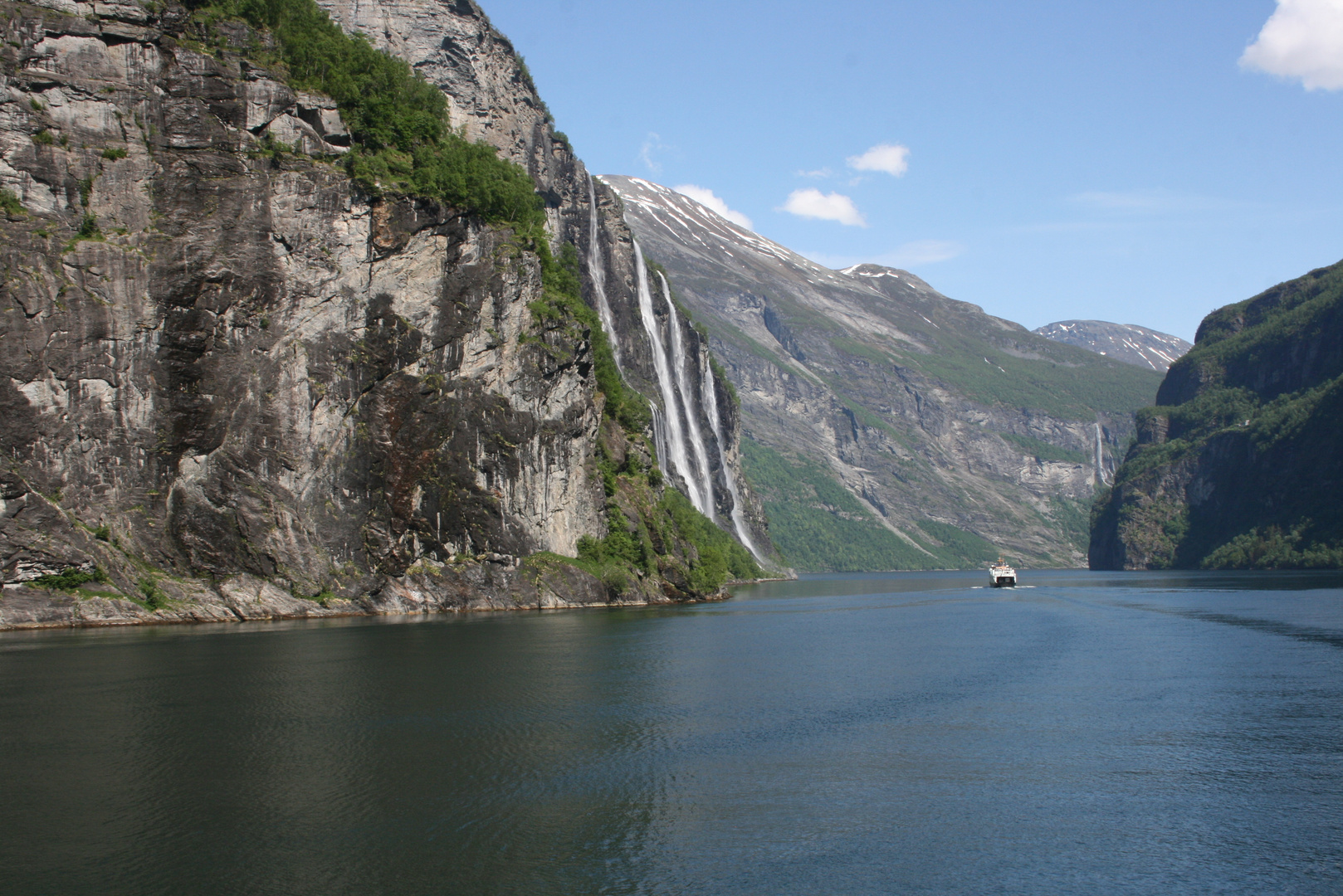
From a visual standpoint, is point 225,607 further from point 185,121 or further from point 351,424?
point 185,121

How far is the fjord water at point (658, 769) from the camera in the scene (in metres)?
17.5

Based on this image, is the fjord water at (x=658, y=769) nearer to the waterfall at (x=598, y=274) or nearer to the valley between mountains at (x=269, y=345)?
the valley between mountains at (x=269, y=345)

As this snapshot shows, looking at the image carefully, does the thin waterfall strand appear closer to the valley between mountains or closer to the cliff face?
the valley between mountains

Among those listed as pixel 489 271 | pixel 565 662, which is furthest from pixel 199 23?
pixel 565 662

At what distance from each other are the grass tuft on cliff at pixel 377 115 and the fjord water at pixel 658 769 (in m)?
34.1

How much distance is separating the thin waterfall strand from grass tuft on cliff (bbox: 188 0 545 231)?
74.5 metres

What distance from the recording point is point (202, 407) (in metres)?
57.5

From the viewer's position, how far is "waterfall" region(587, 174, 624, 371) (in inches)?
5069

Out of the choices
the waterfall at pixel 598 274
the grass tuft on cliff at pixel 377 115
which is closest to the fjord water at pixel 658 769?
the grass tuft on cliff at pixel 377 115

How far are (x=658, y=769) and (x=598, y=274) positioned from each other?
11021cm

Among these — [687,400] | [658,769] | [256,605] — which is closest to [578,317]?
[256,605]

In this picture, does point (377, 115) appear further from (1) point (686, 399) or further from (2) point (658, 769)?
(1) point (686, 399)

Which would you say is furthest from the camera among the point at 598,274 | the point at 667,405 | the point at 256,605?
the point at 667,405

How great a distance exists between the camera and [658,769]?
957 inches
